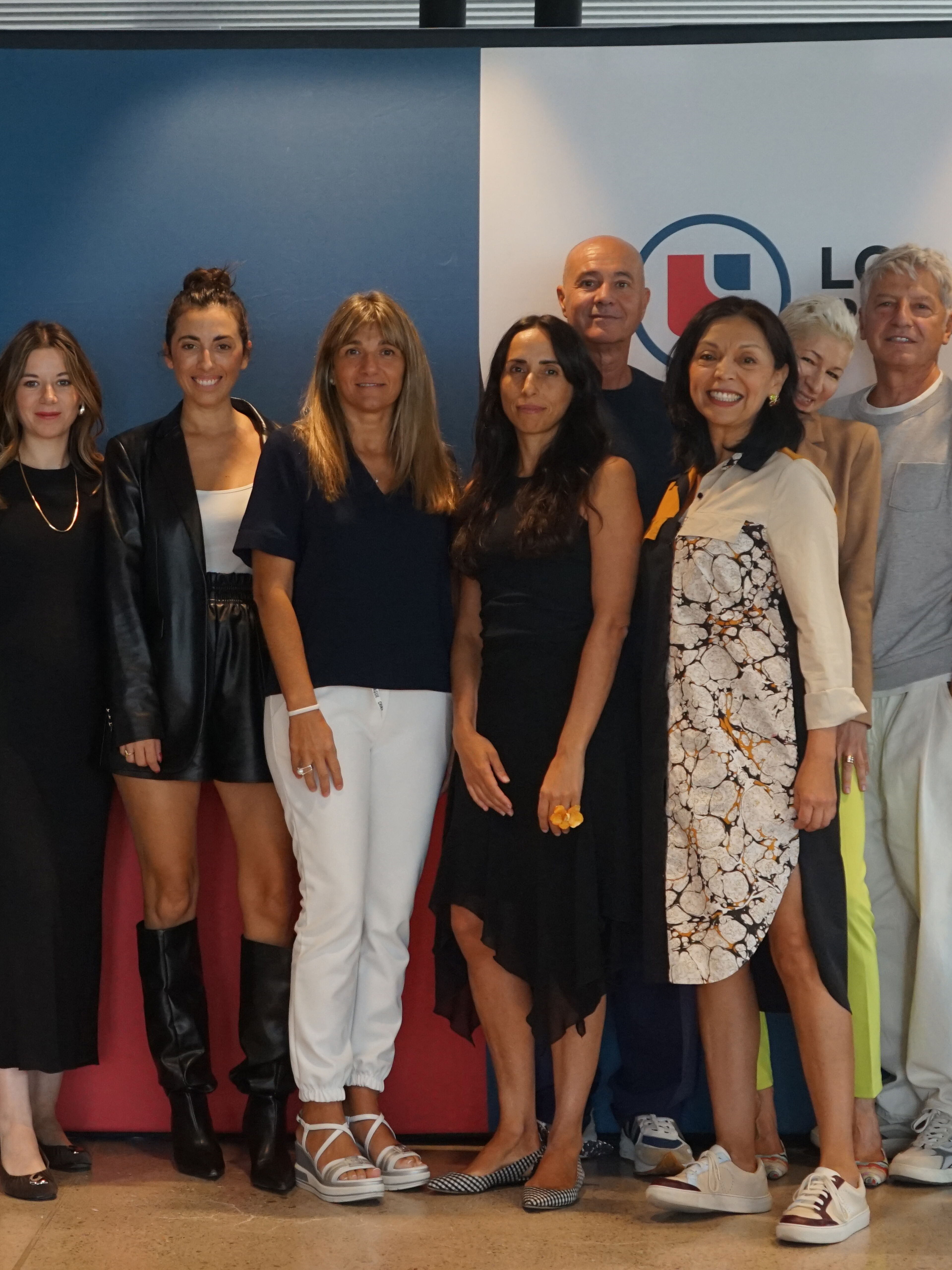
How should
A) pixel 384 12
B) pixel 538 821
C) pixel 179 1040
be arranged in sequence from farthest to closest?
pixel 384 12 < pixel 179 1040 < pixel 538 821

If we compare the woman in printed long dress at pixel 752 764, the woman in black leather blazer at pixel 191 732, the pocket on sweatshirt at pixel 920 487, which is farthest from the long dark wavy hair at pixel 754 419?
the woman in black leather blazer at pixel 191 732

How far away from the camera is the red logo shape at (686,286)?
11.5 ft

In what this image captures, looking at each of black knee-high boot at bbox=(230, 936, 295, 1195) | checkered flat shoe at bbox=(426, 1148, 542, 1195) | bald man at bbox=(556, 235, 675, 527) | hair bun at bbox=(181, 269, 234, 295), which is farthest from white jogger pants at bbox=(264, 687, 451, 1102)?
hair bun at bbox=(181, 269, 234, 295)

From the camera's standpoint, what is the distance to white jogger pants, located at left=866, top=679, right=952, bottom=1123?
3.22 metres

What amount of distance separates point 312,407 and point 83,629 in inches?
29.8

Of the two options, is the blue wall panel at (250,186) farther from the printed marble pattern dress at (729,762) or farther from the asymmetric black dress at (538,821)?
the printed marble pattern dress at (729,762)

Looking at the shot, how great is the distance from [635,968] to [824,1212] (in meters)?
0.72

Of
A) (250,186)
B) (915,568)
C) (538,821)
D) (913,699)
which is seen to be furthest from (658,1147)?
(250,186)

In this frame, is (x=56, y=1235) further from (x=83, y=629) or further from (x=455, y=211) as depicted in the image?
(x=455, y=211)

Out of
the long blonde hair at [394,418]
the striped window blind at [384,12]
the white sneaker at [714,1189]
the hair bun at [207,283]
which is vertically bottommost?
the white sneaker at [714,1189]

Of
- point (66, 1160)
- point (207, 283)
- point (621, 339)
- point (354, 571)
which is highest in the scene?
point (207, 283)

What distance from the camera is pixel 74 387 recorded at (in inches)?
127

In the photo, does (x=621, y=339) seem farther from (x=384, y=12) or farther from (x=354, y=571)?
(x=384, y=12)

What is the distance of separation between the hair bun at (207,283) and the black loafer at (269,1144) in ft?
6.34
